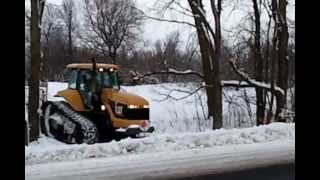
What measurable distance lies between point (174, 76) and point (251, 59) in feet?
11.0

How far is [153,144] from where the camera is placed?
11.6 metres

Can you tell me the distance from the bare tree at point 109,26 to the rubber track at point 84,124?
14.1 meters

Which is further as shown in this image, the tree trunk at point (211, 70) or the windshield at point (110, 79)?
the tree trunk at point (211, 70)

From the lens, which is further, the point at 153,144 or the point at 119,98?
the point at 119,98

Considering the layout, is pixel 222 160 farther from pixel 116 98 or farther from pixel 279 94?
pixel 279 94

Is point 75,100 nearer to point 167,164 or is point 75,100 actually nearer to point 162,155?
point 162,155

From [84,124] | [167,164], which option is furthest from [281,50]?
[167,164]

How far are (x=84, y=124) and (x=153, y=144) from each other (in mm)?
1957

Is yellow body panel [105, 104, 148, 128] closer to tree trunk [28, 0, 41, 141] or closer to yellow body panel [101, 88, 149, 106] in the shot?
yellow body panel [101, 88, 149, 106]

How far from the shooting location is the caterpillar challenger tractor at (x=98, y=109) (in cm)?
1316

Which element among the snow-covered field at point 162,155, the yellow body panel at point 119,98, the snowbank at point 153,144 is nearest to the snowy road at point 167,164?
the snow-covered field at point 162,155

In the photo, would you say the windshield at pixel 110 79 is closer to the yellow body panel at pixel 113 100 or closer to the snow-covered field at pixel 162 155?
the yellow body panel at pixel 113 100

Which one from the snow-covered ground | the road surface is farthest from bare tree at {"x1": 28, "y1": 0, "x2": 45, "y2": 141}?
the road surface
